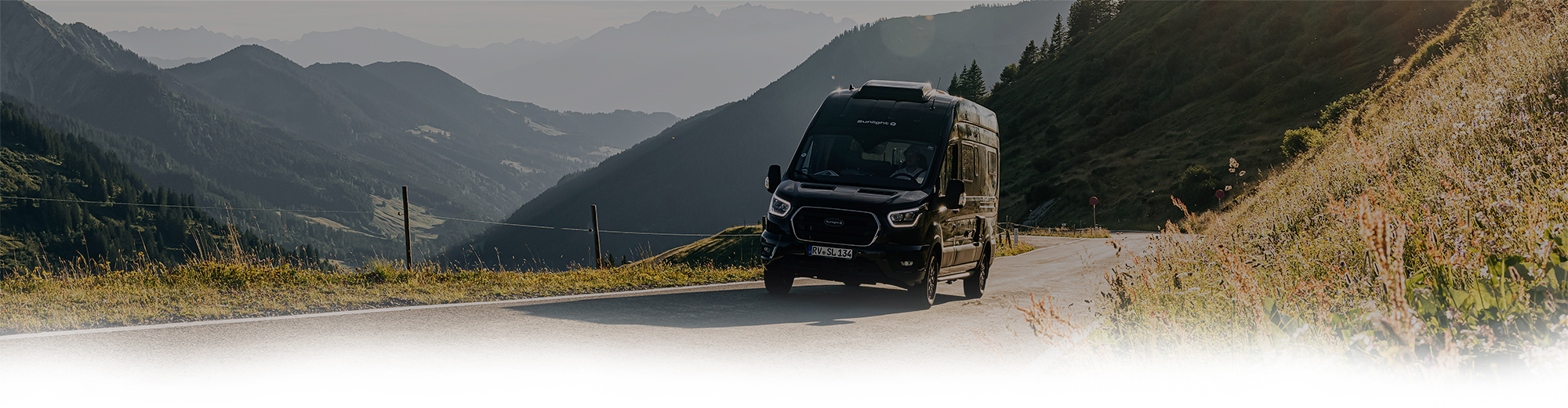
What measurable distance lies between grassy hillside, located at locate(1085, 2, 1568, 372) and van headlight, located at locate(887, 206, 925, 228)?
258cm

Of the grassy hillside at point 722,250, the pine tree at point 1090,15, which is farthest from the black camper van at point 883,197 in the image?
the pine tree at point 1090,15

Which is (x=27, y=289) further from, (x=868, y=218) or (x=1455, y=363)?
(x=1455, y=363)

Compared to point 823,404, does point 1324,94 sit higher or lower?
higher

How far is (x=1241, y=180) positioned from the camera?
65000 millimetres

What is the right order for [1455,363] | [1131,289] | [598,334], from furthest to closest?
[598,334] < [1131,289] < [1455,363]

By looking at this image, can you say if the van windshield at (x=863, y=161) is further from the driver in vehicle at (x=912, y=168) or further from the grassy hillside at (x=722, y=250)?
the grassy hillside at (x=722, y=250)

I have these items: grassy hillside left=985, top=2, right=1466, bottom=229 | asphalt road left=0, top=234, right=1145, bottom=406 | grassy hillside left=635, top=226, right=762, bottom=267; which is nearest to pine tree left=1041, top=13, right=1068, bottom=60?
grassy hillside left=985, top=2, right=1466, bottom=229

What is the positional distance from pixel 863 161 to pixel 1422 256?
6.70 metres

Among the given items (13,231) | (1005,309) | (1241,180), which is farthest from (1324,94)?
(13,231)

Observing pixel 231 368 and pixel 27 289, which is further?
pixel 27 289

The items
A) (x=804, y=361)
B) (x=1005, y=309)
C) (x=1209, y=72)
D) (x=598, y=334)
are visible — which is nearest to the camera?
(x=804, y=361)

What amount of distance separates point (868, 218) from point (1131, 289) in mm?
4693

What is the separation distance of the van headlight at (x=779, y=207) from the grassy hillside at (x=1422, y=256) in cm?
403

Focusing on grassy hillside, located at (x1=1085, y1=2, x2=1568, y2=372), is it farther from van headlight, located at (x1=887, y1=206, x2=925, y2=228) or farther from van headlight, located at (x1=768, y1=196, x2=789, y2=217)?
van headlight, located at (x1=768, y1=196, x2=789, y2=217)
